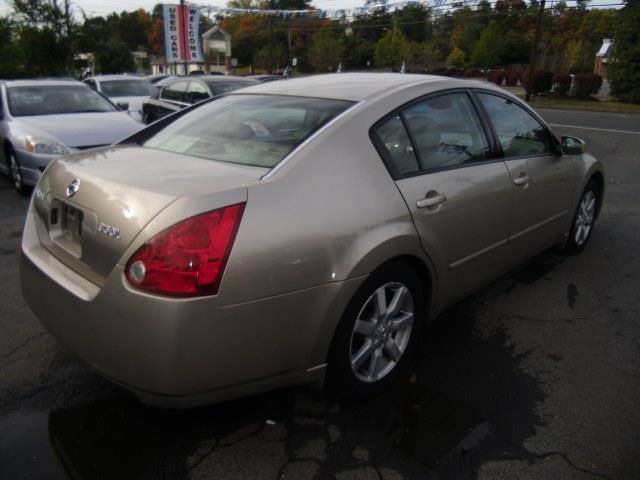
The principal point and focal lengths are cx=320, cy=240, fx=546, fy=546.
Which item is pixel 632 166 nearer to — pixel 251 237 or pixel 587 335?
pixel 587 335

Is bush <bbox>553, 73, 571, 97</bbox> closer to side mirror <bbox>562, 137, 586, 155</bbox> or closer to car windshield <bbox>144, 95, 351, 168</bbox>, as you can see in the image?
side mirror <bbox>562, 137, 586, 155</bbox>

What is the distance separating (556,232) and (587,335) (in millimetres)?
1067

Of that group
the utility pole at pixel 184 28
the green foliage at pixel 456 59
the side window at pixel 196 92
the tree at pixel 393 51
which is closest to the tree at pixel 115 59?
the utility pole at pixel 184 28

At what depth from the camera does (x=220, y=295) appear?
2.02 meters

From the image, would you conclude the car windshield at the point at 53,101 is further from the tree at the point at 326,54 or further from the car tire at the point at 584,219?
the tree at the point at 326,54

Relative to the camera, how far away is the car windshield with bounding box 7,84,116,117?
7.44m

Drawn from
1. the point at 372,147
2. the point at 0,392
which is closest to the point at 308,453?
the point at 372,147

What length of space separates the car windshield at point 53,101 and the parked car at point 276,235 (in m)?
5.00

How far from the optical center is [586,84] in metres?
28.7

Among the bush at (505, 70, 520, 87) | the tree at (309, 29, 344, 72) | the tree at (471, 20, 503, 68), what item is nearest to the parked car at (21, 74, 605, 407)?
the bush at (505, 70, 520, 87)

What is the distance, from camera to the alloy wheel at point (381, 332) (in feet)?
8.56

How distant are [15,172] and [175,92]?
5.16m

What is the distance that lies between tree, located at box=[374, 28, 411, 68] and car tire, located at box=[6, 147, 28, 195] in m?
53.2

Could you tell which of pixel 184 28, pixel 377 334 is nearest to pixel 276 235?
pixel 377 334
